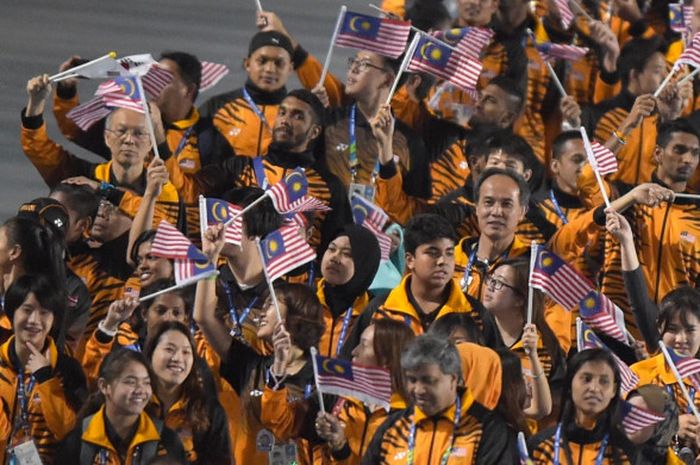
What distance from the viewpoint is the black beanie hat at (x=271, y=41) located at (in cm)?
1360

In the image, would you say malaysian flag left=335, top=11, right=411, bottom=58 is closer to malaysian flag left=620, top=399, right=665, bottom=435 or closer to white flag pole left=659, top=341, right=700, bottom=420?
white flag pole left=659, top=341, right=700, bottom=420

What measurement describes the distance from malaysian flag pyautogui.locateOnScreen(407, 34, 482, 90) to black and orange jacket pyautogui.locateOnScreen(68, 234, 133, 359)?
2161 millimetres

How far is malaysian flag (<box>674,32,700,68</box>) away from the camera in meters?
14.0

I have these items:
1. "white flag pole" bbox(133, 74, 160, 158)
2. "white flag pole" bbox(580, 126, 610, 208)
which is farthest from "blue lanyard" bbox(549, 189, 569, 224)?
"white flag pole" bbox(133, 74, 160, 158)

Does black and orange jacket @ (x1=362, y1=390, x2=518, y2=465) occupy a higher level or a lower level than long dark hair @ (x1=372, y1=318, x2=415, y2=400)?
lower

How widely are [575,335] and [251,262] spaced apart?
157cm

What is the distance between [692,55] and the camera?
1400cm

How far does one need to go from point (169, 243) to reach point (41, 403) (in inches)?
43.5

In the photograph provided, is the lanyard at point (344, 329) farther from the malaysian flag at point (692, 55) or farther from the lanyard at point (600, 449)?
the malaysian flag at point (692, 55)

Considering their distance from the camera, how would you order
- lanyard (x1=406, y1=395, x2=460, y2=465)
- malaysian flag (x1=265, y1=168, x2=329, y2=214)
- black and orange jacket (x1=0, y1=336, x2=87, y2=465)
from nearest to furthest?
lanyard (x1=406, y1=395, x2=460, y2=465)
black and orange jacket (x1=0, y1=336, x2=87, y2=465)
malaysian flag (x1=265, y1=168, x2=329, y2=214)

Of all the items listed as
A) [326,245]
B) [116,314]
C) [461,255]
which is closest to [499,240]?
[461,255]

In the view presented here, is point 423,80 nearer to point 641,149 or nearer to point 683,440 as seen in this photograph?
point 641,149

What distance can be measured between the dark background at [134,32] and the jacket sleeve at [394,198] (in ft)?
11.2

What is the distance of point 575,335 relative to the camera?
12.2 m
